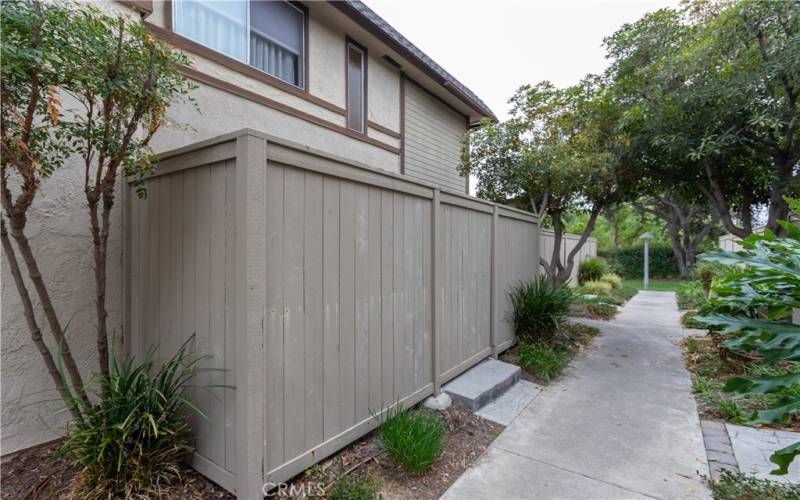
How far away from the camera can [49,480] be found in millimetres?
2344

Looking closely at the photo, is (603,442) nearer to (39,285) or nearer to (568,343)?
(568,343)

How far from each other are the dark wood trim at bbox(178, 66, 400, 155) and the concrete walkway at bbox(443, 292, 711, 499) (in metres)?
4.21

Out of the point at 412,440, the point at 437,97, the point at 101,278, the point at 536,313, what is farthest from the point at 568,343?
the point at 101,278

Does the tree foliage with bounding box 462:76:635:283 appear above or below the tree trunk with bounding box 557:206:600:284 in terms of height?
above

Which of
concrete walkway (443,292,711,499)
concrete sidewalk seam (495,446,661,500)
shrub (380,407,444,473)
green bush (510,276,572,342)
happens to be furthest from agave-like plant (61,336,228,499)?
green bush (510,276,572,342)

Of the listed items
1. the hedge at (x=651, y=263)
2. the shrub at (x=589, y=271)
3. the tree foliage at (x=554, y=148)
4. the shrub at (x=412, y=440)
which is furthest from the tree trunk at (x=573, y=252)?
the hedge at (x=651, y=263)

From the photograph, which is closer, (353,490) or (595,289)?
(353,490)

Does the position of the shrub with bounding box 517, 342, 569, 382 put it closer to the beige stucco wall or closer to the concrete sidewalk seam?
the concrete sidewalk seam

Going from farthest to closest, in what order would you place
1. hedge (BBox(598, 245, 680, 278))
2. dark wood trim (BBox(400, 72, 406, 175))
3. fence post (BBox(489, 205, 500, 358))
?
hedge (BBox(598, 245, 680, 278)) → dark wood trim (BBox(400, 72, 406, 175)) → fence post (BBox(489, 205, 500, 358))

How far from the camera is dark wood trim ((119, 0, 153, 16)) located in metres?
3.15

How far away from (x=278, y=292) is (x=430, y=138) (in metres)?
5.94

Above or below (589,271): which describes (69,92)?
above

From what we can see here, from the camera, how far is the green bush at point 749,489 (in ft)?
7.74

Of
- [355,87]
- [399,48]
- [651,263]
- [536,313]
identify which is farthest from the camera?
[651,263]
